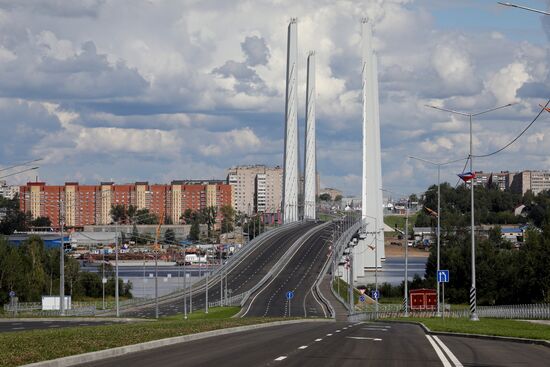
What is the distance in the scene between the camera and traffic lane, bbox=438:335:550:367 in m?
28.2

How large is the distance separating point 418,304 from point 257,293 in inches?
2034

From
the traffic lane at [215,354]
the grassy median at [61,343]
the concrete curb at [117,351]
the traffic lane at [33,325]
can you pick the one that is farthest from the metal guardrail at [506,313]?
the grassy median at [61,343]

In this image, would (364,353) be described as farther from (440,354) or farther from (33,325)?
(33,325)

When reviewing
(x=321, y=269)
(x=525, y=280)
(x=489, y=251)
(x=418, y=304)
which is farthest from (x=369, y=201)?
(x=418, y=304)

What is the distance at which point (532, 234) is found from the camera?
143 metres

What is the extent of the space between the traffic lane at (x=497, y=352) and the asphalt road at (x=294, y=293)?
253ft

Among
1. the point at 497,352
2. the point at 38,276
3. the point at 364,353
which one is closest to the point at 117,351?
the point at 364,353

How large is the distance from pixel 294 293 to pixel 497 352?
122944 mm

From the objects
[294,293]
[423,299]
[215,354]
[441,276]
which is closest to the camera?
[215,354]

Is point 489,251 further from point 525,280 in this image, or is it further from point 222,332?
point 222,332

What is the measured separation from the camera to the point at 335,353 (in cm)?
3030

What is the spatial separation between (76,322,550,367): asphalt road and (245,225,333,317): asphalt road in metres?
78.2

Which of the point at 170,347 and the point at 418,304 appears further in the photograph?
the point at 418,304

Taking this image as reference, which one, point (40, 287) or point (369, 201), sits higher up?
point (369, 201)
